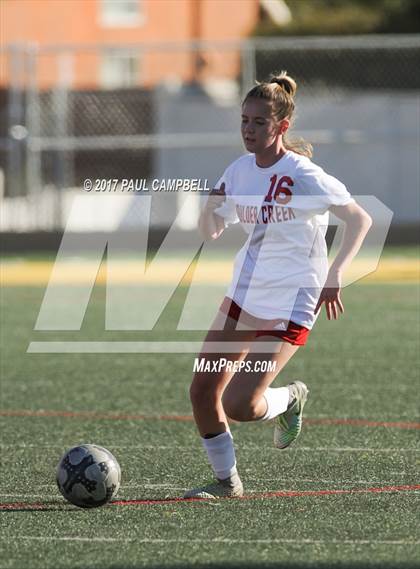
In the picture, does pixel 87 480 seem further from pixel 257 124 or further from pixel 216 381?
pixel 257 124

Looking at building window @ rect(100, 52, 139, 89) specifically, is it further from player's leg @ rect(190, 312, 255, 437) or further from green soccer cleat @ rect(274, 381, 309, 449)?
player's leg @ rect(190, 312, 255, 437)

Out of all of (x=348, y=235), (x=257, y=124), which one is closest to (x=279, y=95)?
(x=257, y=124)

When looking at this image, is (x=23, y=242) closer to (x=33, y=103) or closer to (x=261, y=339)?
(x=33, y=103)

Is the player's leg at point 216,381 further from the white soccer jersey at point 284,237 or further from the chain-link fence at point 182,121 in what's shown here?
the chain-link fence at point 182,121

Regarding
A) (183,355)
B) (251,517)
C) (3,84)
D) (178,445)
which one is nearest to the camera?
(251,517)

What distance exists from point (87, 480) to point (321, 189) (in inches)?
65.1

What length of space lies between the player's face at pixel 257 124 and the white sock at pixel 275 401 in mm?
1165

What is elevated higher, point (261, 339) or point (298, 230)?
point (298, 230)

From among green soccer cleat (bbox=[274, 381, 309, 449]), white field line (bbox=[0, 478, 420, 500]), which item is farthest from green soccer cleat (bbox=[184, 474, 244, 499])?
green soccer cleat (bbox=[274, 381, 309, 449])

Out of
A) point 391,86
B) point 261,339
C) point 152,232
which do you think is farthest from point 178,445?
point 391,86

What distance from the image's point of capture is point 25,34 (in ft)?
102

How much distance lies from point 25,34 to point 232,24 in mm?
8014

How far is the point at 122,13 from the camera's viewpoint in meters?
35.8

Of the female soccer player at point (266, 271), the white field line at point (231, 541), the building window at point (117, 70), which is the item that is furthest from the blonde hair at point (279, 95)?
the building window at point (117, 70)
